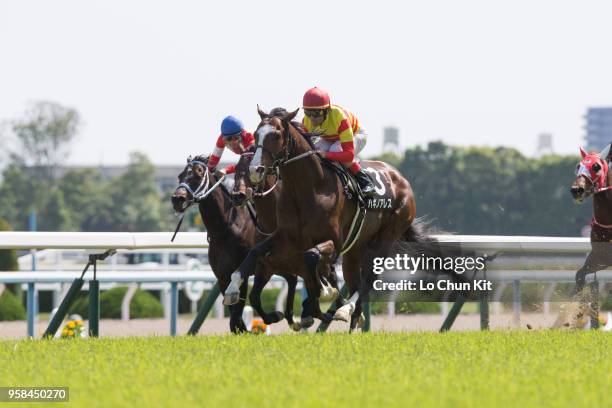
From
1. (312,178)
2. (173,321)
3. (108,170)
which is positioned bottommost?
(108,170)

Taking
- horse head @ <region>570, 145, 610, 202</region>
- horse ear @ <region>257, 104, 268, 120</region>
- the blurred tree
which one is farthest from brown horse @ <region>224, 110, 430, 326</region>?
the blurred tree

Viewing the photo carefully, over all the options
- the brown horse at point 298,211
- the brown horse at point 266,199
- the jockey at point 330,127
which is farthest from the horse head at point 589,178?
the brown horse at point 266,199

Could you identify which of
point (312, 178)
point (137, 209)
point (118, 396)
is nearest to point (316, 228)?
point (312, 178)

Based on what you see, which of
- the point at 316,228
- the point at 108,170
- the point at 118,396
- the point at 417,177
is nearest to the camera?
the point at 118,396

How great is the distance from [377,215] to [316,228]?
1085mm

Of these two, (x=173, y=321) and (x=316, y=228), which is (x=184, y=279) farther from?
(x=316, y=228)

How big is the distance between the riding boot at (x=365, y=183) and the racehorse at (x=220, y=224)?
0.73 metres

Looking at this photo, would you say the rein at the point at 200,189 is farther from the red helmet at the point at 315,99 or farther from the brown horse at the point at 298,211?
the red helmet at the point at 315,99

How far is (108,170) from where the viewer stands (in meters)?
142

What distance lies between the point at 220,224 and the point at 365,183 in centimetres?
Answer: 97

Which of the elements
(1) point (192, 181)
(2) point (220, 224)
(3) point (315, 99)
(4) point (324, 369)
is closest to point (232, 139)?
(1) point (192, 181)

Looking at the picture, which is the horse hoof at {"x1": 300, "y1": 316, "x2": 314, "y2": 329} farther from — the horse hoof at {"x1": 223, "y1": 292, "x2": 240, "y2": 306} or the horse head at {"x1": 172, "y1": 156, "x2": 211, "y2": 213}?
the horse head at {"x1": 172, "y1": 156, "x2": 211, "y2": 213}

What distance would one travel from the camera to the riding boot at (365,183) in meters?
8.85

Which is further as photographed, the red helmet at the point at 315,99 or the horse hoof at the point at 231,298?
the red helmet at the point at 315,99
